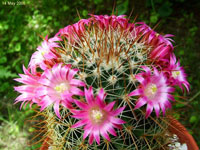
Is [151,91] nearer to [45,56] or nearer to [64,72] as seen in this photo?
[64,72]

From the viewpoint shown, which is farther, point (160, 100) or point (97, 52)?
point (97, 52)

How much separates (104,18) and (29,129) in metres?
1.38

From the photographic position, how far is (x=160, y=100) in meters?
0.84

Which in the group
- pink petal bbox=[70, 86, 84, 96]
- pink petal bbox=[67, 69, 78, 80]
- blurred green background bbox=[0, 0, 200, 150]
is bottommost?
blurred green background bbox=[0, 0, 200, 150]

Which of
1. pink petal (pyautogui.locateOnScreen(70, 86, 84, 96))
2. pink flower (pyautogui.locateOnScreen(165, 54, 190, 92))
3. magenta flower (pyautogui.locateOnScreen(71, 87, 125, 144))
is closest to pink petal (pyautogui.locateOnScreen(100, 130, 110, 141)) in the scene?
magenta flower (pyautogui.locateOnScreen(71, 87, 125, 144))

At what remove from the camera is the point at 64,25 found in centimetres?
257

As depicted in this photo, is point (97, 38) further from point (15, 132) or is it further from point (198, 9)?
point (198, 9)

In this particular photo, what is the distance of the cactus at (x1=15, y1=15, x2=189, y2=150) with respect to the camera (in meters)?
0.79

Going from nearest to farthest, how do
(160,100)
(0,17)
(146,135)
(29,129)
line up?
(160,100) → (146,135) → (29,129) → (0,17)

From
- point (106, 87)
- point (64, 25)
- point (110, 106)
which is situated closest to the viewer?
point (110, 106)

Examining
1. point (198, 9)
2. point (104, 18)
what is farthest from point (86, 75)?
point (198, 9)

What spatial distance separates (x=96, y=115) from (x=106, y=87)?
0.52 feet

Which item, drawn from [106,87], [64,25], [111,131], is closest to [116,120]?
[111,131]

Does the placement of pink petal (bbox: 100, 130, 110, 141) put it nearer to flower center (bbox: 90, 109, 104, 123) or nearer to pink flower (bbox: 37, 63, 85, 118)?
flower center (bbox: 90, 109, 104, 123)
